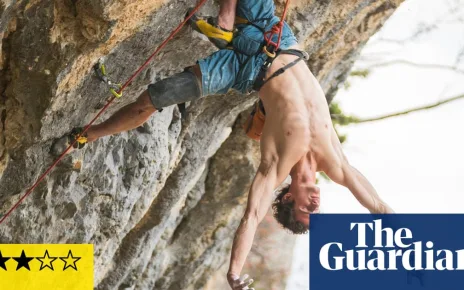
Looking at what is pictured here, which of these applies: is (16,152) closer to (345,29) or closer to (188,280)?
(345,29)

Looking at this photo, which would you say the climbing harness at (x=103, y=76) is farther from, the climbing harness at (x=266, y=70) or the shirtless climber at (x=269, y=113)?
the climbing harness at (x=266, y=70)

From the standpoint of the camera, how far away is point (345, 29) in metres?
6.52

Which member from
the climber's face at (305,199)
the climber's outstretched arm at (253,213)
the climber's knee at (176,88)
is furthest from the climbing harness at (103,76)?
the climber's face at (305,199)

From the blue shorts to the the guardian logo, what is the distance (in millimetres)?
893

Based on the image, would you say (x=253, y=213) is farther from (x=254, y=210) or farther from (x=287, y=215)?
(x=287, y=215)

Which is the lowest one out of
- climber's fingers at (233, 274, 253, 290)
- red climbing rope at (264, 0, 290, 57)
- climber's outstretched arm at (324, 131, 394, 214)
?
climber's fingers at (233, 274, 253, 290)

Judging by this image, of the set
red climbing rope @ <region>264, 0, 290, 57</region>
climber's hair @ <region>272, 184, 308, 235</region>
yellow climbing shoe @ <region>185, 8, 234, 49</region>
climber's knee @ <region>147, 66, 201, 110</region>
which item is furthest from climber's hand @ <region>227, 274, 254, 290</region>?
yellow climbing shoe @ <region>185, 8, 234, 49</region>

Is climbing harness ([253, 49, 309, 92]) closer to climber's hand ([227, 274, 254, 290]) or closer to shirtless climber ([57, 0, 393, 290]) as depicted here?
shirtless climber ([57, 0, 393, 290])

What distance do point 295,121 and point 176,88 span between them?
0.58 meters

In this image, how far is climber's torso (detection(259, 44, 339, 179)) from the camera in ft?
14.1

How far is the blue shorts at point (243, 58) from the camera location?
4.50 m

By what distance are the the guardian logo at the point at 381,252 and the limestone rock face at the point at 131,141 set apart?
1325mm

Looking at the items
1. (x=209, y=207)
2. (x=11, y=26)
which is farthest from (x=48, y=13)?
(x=209, y=207)

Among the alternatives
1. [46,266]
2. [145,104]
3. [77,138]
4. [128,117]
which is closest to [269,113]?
[145,104]
